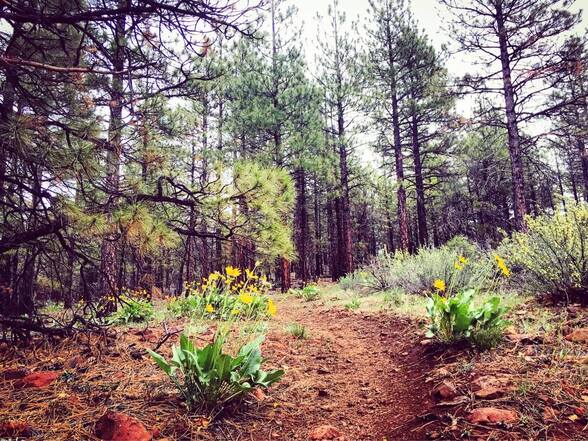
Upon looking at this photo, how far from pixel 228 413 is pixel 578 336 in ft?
8.98

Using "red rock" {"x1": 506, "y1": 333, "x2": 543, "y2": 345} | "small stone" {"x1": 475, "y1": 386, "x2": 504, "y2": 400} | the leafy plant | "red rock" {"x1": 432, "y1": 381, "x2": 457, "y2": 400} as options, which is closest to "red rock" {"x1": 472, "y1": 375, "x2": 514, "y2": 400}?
"small stone" {"x1": 475, "y1": 386, "x2": 504, "y2": 400}

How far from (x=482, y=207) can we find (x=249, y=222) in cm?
2142

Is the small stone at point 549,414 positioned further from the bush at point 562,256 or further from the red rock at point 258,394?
the bush at point 562,256

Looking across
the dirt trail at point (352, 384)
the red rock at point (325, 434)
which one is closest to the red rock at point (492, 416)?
the dirt trail at point (352, 384)

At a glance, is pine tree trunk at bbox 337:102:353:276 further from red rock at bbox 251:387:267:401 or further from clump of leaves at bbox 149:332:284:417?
clump of leaves at bbox 149:332:284:417

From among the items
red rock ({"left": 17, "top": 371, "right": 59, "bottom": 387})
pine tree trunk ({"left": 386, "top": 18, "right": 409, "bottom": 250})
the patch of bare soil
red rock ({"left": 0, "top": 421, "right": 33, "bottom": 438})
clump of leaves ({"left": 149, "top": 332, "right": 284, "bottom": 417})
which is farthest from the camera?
pine tree trunk ({"left": 386, "top": 18, "right": 409, "bottom": 250})

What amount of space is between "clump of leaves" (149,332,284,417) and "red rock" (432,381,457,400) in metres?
1.19

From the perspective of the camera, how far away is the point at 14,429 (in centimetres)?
175

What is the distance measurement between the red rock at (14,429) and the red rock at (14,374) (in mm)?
860

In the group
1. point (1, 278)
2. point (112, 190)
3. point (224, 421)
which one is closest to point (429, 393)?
point (224, 421)

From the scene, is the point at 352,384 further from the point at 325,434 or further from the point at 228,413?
the point at 228,413

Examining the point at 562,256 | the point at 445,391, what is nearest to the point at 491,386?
the point at 445,391

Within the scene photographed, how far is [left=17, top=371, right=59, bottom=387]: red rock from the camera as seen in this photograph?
237cm

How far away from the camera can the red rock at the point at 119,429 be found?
5.80ft
